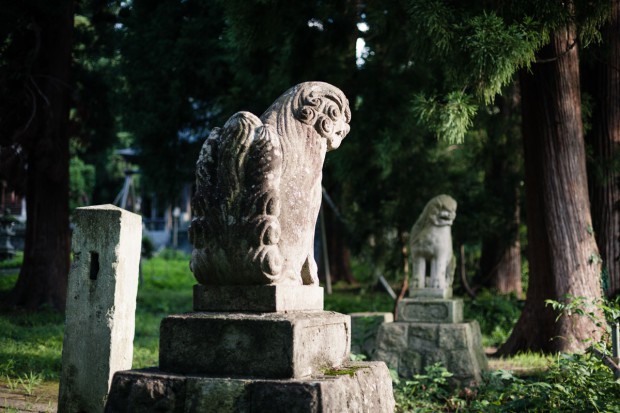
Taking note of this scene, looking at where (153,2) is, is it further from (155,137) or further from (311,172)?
(311,172)

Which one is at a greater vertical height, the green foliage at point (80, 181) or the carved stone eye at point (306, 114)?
the green foliage at point (80, 181)

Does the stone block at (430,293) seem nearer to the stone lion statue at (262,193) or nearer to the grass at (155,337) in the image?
the grass at (155,337)

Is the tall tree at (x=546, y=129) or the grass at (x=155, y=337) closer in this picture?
the grass at (x=155, y=337)

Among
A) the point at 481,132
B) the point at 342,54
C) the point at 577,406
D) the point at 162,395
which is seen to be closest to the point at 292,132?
the point at 162,395

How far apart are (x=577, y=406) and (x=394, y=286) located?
1353 centimetres

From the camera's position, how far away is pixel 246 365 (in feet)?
11.0

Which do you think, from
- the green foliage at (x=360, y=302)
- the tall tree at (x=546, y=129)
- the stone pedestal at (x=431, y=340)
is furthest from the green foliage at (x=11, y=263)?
the tall tree at (x=546, y=129)

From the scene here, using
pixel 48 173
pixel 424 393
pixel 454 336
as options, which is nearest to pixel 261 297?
pixel 424 393

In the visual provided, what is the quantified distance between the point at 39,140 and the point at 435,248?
760 cm

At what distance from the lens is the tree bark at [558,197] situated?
8.17m

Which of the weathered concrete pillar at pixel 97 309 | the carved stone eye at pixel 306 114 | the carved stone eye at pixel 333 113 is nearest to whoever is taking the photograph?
the carved stone eye at pixel 306 114

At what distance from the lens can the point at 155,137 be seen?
648 inches

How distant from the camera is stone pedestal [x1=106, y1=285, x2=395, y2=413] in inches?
127

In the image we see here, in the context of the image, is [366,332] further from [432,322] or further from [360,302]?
[360,302]
